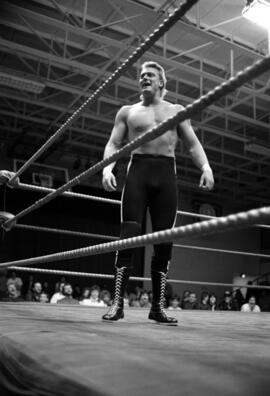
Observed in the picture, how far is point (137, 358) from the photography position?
66 cm

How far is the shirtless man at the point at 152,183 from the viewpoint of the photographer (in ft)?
5.07

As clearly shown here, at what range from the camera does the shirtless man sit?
1.55 m

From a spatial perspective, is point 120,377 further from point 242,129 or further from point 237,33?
point 242,129

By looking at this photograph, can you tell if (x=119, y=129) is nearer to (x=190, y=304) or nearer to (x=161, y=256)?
(x=161, y=256)

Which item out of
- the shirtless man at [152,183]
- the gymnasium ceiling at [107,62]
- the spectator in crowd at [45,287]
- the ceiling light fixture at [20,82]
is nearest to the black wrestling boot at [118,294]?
the shirtless man at [152,183]

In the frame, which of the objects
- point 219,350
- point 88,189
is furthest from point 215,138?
point 219,350

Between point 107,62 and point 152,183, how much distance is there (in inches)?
157

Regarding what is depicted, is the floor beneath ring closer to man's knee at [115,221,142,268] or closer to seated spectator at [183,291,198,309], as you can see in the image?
man's knee at [115,221,142,268]

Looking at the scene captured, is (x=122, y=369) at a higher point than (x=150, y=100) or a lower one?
lower

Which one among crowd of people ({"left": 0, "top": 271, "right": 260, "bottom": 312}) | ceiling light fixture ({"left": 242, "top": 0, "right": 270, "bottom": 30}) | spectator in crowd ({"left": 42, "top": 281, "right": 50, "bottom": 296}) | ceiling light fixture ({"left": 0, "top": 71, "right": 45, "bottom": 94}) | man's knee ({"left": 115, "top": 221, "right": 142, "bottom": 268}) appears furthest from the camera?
spectator in crowd ({"left": 42, "top": 281, "right": 50, "bottom": 296})

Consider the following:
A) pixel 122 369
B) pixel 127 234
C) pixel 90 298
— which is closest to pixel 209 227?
pixel 122 369

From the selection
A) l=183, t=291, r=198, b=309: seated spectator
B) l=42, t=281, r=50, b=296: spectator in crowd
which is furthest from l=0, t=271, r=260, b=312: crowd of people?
l=42, t=281, r=50, b=296: spectator in crowd

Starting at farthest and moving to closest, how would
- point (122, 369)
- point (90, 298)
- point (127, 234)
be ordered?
point (90, 298)
point (127, 234)
point (122, 369)

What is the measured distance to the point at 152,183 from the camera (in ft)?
5.08
